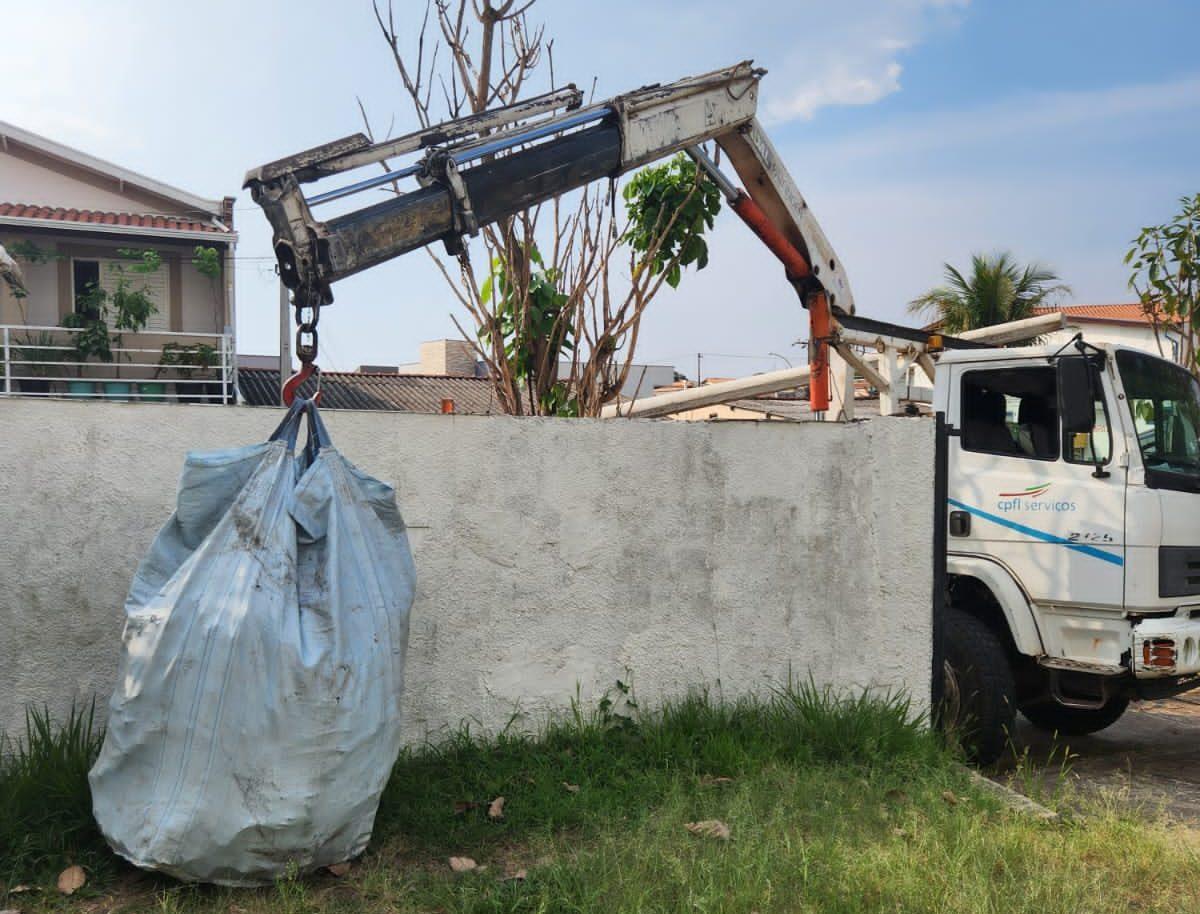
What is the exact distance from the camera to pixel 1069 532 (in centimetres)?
555

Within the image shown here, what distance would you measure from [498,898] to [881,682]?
256cm

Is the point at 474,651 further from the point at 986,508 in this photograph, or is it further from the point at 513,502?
the point at 986,508

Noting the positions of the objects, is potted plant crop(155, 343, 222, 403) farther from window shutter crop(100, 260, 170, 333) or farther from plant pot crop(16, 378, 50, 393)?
plant pot crop(16, 378, 50, 393)

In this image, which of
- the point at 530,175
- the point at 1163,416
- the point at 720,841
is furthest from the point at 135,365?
the point at 720,841

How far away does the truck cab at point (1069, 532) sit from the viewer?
17.7ft

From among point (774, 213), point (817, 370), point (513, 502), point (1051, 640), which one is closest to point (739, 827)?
point (513, 502)

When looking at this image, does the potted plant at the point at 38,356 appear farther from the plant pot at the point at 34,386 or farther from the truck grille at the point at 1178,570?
the truck grille at the point at 1178,570

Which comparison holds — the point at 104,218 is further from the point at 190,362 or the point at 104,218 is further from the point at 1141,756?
the point at 1141,756

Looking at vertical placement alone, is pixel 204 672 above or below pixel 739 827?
above

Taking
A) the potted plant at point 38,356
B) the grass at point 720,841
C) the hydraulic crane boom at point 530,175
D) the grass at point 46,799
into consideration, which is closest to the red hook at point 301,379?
the hydraulic crane boom at point 530,175

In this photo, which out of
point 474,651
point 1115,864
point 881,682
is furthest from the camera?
point 881,682

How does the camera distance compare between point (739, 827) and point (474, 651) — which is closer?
point (739, 827)

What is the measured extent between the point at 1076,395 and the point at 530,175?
3.04 meters

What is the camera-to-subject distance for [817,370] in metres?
7.05
